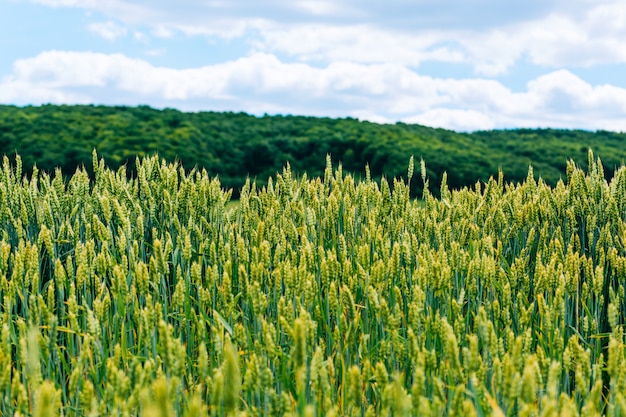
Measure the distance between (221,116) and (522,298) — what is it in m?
31.0

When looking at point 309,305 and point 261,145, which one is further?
point 261,145

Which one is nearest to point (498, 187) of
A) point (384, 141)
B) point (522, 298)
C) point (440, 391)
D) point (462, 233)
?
point (462, 233)

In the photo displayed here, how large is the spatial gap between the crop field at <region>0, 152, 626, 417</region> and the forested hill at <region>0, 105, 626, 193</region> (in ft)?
61.5

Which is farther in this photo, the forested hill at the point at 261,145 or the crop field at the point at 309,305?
the forested hill at the point at 261,145

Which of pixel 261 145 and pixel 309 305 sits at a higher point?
pixel 261 145

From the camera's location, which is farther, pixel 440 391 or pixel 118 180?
pixel 118 180

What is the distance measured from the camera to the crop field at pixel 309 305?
187cm

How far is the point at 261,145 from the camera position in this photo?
91.7ft

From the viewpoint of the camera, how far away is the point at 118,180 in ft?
13.6

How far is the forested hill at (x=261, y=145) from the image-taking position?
81.9 feet

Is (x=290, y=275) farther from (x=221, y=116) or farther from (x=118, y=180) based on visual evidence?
(x=221, y=116)

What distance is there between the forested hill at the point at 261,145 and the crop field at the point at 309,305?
1874cm

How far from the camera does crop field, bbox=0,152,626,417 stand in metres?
1.87

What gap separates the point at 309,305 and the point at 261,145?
25.6 meters
